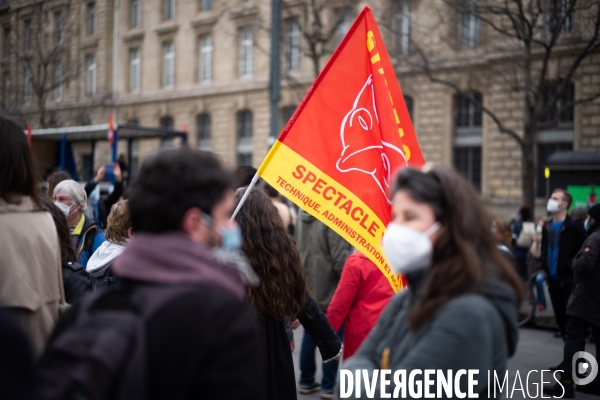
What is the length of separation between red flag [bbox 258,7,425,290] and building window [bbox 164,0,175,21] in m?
34.3

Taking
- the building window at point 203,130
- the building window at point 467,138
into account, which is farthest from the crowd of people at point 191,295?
the building window at point 203,130

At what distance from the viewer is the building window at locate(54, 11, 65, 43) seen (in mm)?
17922

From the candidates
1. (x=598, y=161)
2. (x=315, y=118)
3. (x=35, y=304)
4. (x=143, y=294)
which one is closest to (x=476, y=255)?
(x=143, y=294)

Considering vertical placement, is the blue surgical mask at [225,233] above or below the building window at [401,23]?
below

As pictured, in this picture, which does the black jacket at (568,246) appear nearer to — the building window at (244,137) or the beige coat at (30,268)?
the beige coat at (30,268)

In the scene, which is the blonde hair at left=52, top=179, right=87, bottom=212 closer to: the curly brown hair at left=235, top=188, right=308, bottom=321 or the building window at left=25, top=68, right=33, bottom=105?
the curly brown hair at left=235, top=188, right=308, bottom=321

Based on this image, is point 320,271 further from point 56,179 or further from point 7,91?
point 7,91

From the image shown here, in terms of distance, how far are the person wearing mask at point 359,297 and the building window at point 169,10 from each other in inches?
1345

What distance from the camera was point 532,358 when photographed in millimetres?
7871

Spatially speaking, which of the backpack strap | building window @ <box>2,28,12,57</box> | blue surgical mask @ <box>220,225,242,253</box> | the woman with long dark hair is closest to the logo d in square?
the woman with long dark hair

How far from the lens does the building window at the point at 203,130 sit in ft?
116

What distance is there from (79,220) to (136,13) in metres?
33.9

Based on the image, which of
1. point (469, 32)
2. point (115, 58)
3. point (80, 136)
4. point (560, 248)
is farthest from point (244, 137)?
point (560, 248)

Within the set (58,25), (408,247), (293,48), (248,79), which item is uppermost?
(293,48)
